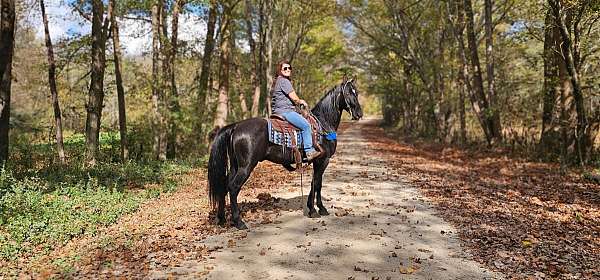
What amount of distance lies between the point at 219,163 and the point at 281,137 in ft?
3.96

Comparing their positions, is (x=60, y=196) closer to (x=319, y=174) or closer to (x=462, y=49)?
(x=319, y=174)

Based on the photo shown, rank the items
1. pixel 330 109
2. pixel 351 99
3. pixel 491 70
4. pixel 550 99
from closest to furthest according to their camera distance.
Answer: pixel 351 99, pixel 330 109, pixel 550 99, pixel 491 70

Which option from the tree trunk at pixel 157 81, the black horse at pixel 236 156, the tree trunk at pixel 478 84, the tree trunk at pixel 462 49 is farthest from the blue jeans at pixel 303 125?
the tree trunk at pixel 462 49

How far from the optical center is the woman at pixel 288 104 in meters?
8.03

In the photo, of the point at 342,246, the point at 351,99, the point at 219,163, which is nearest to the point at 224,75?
the point at 351,99

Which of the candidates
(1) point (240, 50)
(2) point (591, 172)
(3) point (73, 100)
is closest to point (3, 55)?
(3) point (73, 100)

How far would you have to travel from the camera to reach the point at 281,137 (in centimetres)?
797

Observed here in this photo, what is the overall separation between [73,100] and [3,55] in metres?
8.82

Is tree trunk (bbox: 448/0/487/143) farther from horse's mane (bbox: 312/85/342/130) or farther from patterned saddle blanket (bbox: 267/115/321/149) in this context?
patterned saddle blanket (bbox: 267/115/321/149)

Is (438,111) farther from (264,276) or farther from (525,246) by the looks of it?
(264,276)

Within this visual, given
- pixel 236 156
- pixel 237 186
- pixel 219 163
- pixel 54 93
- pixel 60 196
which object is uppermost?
pixel 54 93

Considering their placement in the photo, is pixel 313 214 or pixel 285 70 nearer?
pixel 285 70

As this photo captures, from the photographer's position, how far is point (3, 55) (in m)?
10.6

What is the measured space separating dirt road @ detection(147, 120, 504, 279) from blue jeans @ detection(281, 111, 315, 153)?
1426mm
